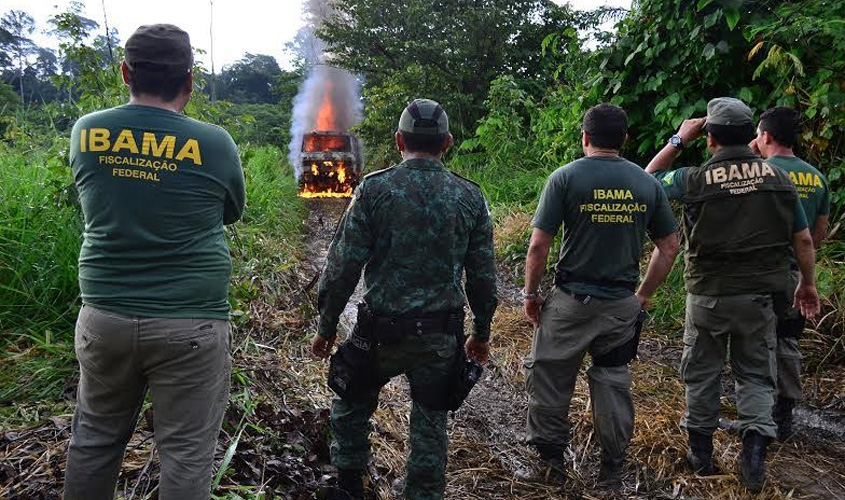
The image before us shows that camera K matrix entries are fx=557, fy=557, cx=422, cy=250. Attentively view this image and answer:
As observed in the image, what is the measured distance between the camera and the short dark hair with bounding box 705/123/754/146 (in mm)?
3283

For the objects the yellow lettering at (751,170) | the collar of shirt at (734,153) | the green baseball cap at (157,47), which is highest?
the green baseball cap at (157,47)

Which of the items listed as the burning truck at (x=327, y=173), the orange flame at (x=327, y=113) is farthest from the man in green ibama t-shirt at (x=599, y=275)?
the orange flame at (x=327, y=113)

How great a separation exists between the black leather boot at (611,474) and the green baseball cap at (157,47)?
3005 mm

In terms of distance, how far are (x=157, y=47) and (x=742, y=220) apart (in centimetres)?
317

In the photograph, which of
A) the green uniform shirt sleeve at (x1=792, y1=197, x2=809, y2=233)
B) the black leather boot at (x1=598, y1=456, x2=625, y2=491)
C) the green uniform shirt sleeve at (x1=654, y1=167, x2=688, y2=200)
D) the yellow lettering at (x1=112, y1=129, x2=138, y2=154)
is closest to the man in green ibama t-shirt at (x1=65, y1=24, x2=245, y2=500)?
the yellow lettering at (x1=112, y1=129, x2=138, y2=154)

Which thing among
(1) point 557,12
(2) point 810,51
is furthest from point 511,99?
(2) point 810,51

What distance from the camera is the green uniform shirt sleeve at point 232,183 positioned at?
81.0 inches

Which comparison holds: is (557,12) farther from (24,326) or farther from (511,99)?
(24,326)

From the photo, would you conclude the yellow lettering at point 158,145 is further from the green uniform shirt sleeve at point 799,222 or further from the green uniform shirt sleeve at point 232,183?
the green uniform shirt sleeve at point 799,222

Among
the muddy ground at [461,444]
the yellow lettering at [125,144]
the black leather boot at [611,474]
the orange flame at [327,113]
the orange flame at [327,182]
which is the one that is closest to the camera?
the yellow lettering at [125,144]

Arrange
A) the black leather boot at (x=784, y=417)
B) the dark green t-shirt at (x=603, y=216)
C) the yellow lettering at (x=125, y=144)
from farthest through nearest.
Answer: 1. the black leather boot at (x=784, y=417)
2. the dark green t-shirt at (x=603, y=216)
3. the yellow lettering at (x=125, y=144)

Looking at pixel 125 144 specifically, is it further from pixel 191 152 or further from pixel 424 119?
pixel 424 119

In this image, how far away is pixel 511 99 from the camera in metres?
11.4

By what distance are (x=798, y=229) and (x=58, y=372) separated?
176 inches
